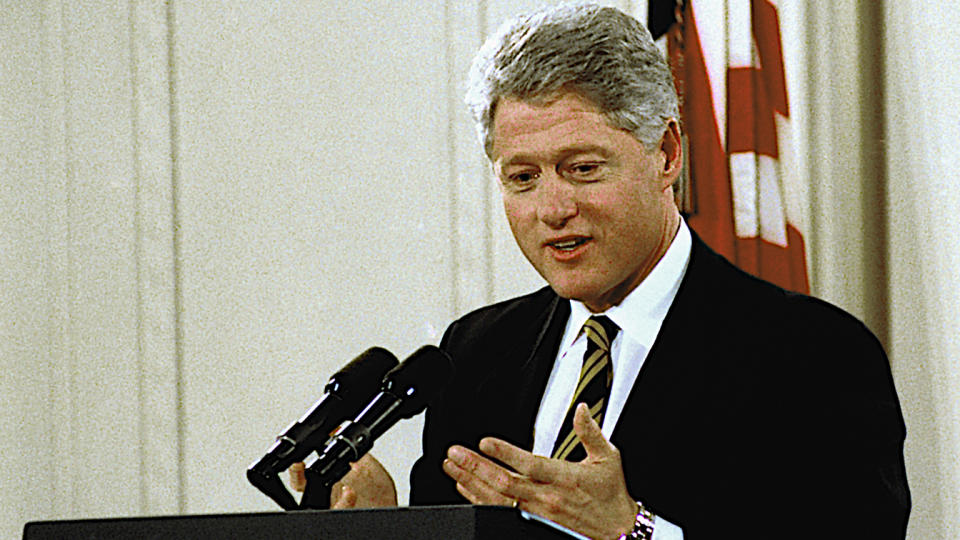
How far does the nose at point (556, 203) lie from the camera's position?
1959mm

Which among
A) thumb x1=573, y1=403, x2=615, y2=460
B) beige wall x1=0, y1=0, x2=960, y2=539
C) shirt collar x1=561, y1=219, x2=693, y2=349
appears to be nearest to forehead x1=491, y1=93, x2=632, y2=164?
shirt collar x1=561, y1=219, x2=693, y2=349

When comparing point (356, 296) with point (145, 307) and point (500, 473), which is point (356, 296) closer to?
point (145, 307)

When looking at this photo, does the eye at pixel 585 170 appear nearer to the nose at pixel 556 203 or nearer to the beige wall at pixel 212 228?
the nose at pixel 556 203

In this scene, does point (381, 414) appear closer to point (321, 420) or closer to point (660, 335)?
point (321, 420)

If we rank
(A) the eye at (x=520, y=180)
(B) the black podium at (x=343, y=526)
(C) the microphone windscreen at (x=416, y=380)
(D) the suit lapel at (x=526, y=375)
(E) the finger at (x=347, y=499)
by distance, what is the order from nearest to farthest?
(B) the black podium at (x=343, y=526) → (C) the microphone windscreen at (x=416, y=380) → (E) the finger at (x=347, y=499) → (A) the eye at (x=520, y=180) → (D) the suit lapel at (x=526, y=375)

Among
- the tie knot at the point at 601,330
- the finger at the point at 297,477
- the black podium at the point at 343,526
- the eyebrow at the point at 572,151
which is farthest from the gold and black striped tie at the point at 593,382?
the black podium at the point at 343,526

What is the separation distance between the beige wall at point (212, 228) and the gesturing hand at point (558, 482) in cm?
191

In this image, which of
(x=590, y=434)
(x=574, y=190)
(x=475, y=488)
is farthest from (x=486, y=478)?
(x=574, y=190)

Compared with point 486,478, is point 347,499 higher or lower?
lower

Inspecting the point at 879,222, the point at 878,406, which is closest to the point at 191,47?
the point at 879,222

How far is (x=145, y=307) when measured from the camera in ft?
12.4

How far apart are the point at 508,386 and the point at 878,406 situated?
2.20 feet

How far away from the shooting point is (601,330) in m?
2.10

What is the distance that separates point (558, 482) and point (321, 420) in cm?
31
